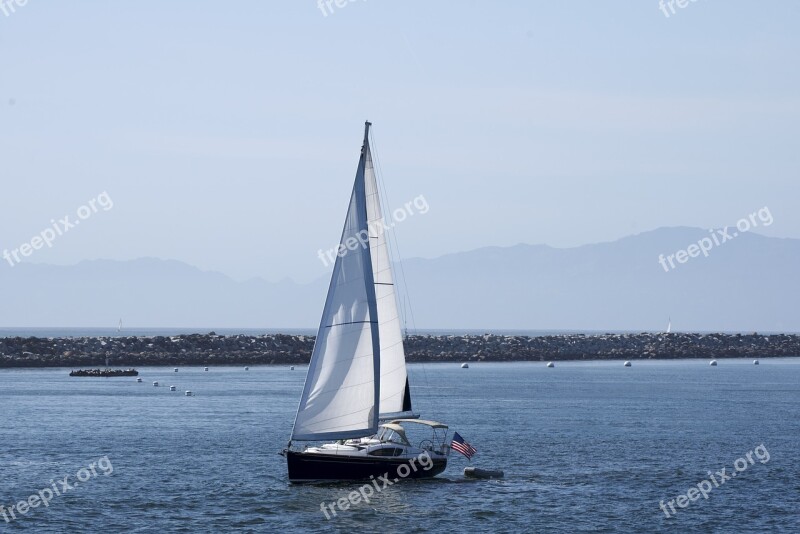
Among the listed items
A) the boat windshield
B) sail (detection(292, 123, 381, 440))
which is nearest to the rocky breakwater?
the boat windshield

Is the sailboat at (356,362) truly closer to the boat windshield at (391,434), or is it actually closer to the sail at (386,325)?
the sail at (386,325)

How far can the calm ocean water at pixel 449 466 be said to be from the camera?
40.6 m

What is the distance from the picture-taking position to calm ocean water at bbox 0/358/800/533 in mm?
40562

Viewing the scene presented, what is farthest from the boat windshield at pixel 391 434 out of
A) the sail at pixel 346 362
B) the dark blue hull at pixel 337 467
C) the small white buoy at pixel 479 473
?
the small white buoy at pixel 479 473

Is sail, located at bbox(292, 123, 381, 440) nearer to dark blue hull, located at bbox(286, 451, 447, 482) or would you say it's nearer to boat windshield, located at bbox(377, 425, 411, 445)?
dark blue hull, located at bbox(286, 451, 447, 482)

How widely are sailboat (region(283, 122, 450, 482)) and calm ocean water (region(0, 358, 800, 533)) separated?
4.96 ft

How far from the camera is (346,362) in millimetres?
43844

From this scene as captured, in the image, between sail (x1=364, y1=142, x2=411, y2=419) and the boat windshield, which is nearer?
sail (x1=364, y1=142, x2=411, y2=419)

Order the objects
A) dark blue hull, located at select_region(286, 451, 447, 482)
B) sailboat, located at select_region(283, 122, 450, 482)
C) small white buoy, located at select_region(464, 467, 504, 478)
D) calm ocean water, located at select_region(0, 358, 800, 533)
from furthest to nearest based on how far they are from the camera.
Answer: small white buoy, located at select_region(464, 467, 504, 478)
dark blue hull, located at select_region(286, 451, 447, 482)
sailboat, located at select_region(283, 122, 450, 482)
calm ocean water, located at select_region(0, 358, 800, 533)

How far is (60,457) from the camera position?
54875 millimetres

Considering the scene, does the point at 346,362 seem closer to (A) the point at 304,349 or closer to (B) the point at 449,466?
(B) the point at 449,466

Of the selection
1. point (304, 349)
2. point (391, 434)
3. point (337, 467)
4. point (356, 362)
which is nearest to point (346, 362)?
point (356, 362)

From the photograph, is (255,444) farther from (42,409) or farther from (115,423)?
(42,409)

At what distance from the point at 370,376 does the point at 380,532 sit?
23.3 ft
